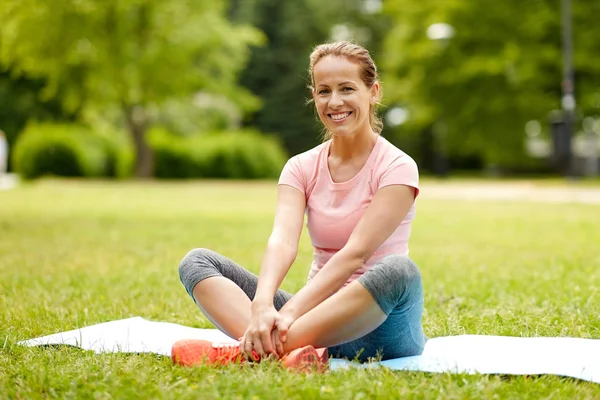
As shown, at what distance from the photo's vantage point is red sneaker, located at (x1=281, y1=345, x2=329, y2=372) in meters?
3.25

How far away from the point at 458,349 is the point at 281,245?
97 centimetres

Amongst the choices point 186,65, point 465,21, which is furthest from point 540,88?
point 186,65

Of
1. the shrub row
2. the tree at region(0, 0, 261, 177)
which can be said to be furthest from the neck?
the shrub row

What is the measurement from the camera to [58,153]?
2784 cm

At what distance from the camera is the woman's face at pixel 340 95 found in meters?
3.67

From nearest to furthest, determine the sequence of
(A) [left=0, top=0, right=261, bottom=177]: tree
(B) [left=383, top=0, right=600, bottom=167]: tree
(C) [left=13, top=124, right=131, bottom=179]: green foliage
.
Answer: (A) [left=0, top=0, right=261, bottom=177]: tree → (C) [left=13, top=124, right=131, bottom=179]: green foliage → (B) [left=383, top=0, right=600, bottom=167]: tree

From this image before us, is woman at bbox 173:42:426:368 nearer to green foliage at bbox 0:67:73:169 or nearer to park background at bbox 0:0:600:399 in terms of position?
park background at bbox 0:0:600:399

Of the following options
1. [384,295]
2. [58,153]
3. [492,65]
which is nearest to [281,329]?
[384,295]

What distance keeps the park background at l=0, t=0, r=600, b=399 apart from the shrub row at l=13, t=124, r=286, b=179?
8cm

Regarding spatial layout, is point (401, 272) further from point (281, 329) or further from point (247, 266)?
point (247, 266)

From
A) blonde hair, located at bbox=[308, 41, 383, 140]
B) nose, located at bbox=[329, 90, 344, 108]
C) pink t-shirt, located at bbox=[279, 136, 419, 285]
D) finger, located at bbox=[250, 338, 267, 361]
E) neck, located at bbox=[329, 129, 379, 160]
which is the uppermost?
blonde hair, located at bbox=[308, 41, 383, 140]

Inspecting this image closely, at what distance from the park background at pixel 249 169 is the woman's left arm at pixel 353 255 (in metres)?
0.34

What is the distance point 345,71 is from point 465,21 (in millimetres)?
27461

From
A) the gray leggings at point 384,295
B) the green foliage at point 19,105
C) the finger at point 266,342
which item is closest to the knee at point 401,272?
the gray leggings at point 384,295
